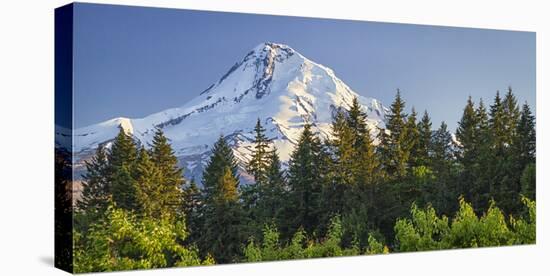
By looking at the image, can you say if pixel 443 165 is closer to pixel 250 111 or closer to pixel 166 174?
pixel 250 111

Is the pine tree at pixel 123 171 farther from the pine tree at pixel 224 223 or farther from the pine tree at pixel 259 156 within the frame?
the pine tree at pixel 259 156

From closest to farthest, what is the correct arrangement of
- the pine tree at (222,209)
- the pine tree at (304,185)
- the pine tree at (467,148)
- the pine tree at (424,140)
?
the pine tree at (222,209), the pine tree at (304,185), the pine tree at (424,140), the pine tree at (467,148)

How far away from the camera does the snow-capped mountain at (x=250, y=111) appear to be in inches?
495

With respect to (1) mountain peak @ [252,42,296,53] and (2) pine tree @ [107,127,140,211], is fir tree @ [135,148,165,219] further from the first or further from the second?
Result: (1) mountain peak @ [252,42,296,53]

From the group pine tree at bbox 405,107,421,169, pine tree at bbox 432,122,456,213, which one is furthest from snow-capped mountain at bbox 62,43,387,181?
pine tree at bbox 432,122,456,213

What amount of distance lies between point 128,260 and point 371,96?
374 cm

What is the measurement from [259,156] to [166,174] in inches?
50.3

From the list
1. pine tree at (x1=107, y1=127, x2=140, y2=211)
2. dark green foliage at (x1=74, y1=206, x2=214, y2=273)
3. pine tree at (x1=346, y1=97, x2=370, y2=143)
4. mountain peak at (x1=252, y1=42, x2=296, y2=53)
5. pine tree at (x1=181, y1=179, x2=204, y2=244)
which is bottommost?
dark green foliage at (x1=74, y1=206, x2=214, y2=273)

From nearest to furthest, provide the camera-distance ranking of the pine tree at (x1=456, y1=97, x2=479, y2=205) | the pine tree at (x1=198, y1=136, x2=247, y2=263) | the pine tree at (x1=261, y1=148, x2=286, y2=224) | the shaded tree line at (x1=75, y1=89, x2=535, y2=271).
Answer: the shaded tree line at (x1=75, y1=89, x2=535, y2=271) < the pine tree at (x1=198, y1=136, x2=247, y2=263) < the pine tree at (x1=261, y1=148, x2=286, y2=224) < the pine tree at (x1=456, y1=97, x2=479, y2=205)

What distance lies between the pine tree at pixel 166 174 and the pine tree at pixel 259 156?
966mm

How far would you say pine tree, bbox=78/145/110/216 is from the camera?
478 inches

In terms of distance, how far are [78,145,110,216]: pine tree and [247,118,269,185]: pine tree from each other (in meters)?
1.89

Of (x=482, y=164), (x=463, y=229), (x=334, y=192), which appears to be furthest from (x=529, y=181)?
(x=334, y=192)

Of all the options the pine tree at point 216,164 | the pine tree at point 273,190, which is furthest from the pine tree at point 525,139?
the pine tree at point 216,164
